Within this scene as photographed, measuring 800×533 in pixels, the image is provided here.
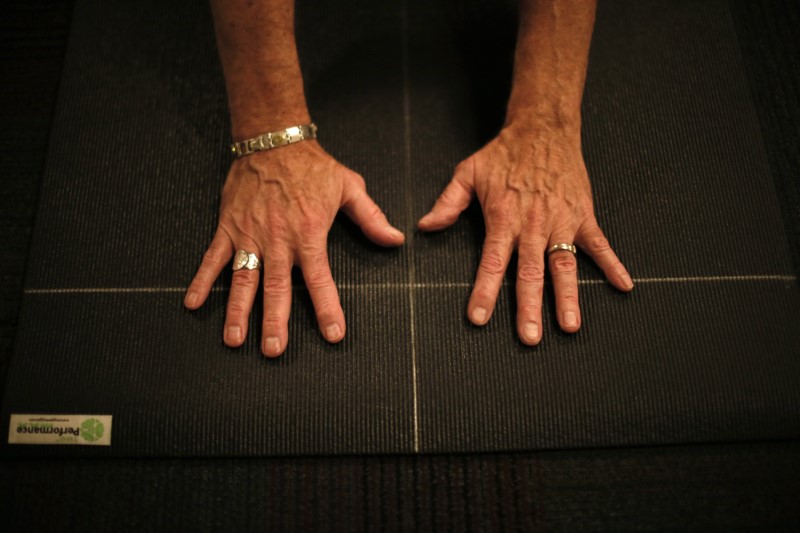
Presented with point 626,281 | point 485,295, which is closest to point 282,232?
point 485,295

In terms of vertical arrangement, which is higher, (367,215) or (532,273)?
(367,215)

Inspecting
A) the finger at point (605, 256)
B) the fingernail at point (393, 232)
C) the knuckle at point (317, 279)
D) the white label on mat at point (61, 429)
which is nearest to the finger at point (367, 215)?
the fingernail at point (393, 232)

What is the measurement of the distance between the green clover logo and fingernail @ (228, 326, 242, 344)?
0.25 metres

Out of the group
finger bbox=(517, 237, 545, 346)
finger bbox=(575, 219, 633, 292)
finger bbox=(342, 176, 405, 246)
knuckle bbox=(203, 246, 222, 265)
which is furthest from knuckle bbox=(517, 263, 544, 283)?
knuckle bbox=(203, 246, 222, 265)

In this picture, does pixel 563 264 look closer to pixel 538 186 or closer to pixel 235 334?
pixel 538 186

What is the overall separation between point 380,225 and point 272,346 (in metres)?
0.28

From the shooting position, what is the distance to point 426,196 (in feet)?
3.29

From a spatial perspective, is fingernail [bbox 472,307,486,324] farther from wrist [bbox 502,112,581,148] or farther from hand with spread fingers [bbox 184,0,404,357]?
wrist [bbox 502,112,581,148]

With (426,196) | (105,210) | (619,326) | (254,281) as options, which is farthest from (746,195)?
(105,210)

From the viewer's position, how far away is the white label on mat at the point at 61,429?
2.76 feet

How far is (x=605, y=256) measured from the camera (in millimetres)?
912

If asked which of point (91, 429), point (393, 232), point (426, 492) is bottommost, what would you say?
point (426, 492)

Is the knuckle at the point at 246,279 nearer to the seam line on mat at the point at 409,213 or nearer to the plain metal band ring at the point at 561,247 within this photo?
the seam line on mat at the point at 409,213

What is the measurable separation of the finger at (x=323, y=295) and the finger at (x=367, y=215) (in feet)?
0.33
